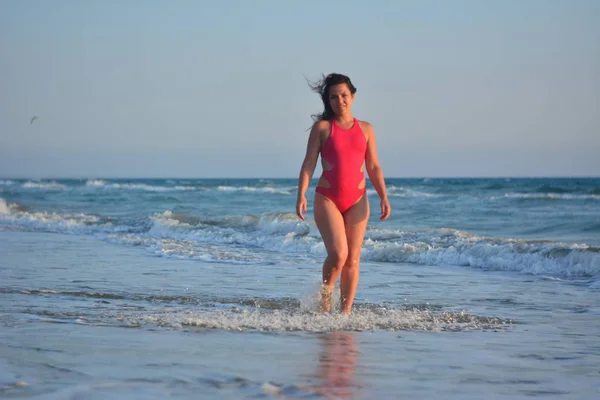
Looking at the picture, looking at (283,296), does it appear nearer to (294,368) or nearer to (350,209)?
(350,209)

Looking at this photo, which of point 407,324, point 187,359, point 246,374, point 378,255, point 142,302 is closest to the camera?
point 246,374

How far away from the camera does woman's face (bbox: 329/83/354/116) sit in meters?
6.25

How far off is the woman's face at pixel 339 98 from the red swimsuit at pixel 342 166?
109mm

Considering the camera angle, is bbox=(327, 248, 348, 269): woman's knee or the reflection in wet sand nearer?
the reflection in wet sand

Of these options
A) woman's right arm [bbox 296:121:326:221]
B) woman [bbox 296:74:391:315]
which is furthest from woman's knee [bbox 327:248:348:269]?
woman's right arm [bbox 296:121:326:221]

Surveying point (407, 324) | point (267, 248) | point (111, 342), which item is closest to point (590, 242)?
point (267, 248)

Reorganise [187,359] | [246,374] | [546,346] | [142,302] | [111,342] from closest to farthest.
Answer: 1. [246,374]
2. [187,359]
3. [111,342]
4. [546,346]
5. [142,302]

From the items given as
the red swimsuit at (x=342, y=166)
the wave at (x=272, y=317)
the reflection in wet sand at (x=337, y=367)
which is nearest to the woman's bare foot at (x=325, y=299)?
the wave at (x=272, y=317)

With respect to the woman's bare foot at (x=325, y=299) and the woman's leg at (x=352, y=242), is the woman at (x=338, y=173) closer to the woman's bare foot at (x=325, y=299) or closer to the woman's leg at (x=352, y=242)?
the woman's leg at (x=352, y=242)

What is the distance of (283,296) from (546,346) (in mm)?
3203

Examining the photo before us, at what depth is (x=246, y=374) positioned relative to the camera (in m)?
4.20

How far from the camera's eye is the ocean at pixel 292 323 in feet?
13.3

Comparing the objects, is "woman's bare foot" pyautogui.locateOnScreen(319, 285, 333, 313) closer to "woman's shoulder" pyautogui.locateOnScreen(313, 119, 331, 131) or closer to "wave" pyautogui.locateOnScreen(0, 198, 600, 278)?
"woman's shoulder" pyautogui.locateOnScreen(313, 119, 331, 131)

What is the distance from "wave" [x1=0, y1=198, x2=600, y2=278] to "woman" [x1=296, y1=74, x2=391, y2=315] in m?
5.74
